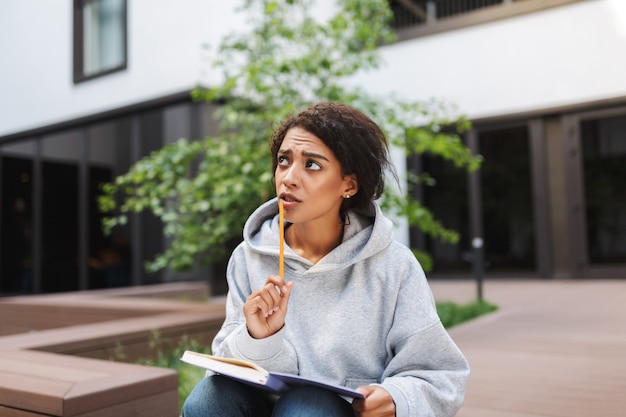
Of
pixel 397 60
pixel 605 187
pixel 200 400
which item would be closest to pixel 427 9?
pixel 397 60

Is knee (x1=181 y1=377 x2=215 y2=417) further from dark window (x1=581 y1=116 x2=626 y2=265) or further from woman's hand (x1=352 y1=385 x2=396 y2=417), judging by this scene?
dark window (x1=581 y1=116 x2=626 y2=265)

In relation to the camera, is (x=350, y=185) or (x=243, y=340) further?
(x=350, y=185)

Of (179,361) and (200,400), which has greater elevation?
(200,400)

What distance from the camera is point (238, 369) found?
4.00 ft

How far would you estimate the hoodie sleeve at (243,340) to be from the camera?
134cm

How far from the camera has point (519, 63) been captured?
7684mm

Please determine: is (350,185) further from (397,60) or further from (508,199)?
(397,60)

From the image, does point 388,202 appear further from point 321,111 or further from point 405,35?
point 405,35

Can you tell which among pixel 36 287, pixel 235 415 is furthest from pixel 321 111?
pixel 36 287

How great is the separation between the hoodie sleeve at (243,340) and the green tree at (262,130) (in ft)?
8.23

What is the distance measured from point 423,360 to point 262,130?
3.62m

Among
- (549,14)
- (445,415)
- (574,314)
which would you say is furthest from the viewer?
(549,14)

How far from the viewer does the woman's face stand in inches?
56.6

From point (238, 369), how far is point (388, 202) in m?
3.42
